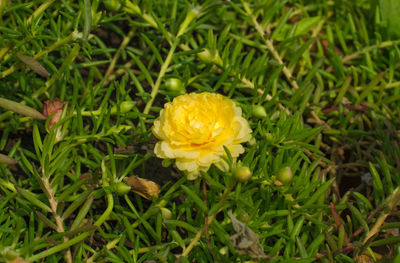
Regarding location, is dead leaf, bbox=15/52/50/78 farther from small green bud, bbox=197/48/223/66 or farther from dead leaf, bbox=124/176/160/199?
small green bud, bbox=197/48/223/66

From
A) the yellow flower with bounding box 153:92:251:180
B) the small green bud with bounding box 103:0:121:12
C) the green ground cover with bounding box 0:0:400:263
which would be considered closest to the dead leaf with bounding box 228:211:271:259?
the green ground cover with bounding box 0:0:400:263

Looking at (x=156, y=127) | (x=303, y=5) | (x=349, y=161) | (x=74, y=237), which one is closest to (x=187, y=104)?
(x=156, y=127)

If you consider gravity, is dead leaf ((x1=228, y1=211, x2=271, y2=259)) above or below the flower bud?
below

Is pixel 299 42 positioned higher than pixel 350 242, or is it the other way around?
pixel 299 42

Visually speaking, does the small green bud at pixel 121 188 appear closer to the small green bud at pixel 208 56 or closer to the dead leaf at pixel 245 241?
the dead leaf at pixel 245 241

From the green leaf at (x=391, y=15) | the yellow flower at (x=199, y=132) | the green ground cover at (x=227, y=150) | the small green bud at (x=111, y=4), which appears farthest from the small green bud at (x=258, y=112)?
the green leaf at (x=391, y=15)

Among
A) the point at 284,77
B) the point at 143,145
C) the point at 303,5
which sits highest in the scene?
the point at 303,5

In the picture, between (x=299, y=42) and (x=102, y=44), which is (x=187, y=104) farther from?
(x=299, y=42)
